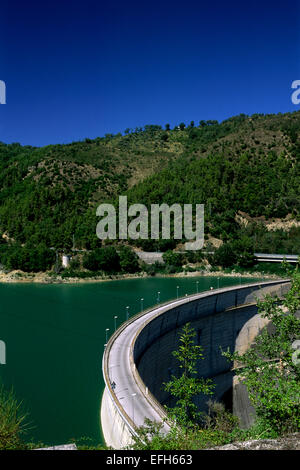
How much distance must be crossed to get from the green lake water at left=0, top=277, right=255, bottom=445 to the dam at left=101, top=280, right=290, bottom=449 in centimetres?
208

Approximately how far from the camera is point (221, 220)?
174ft

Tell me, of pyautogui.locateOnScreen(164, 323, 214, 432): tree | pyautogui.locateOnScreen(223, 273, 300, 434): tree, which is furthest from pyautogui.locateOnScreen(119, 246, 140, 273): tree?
pyautogui.locateOnScreen(223, 273, 300, 434): tree

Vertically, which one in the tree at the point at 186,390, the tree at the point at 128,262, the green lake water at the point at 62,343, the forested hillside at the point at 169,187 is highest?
the forested hillside at the point at 169,187

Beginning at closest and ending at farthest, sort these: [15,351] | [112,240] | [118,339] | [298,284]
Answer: [298,284] < [118,339] < [15,351] < [112,240]

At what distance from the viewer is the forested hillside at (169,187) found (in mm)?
51312

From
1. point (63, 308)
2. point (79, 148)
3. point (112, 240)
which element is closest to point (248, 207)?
point (112, 240)

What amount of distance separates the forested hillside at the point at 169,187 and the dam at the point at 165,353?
23.3 metres

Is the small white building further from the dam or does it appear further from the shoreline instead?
the dam

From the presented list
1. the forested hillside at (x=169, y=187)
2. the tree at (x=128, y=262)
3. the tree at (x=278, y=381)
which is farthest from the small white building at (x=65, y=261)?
the tree at (x=278, y=381)

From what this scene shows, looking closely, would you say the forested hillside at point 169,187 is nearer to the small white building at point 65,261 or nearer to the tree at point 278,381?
the small white building at point 65,261

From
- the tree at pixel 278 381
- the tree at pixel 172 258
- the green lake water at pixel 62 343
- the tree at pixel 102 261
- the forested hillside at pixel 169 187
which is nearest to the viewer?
the tree at pixel 278 381

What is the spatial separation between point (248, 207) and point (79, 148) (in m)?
42.4

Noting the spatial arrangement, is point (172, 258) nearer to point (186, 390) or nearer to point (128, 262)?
point (128, 262)

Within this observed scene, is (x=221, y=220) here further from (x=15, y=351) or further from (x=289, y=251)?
(x=15, y=351)
